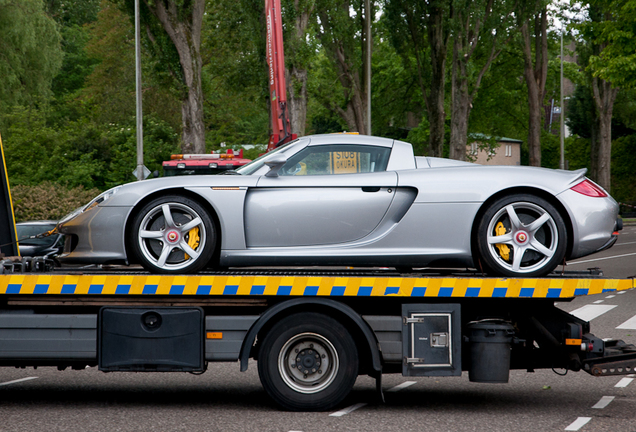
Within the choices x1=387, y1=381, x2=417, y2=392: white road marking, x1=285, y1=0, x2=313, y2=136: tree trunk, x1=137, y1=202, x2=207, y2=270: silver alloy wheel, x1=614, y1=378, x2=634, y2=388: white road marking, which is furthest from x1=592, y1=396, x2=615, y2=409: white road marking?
x1=285, y1=0, x2=313, y2=136: tree trunk

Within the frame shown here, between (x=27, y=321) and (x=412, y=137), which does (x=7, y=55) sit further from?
(x=27, y=321)

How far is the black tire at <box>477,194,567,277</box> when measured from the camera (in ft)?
20.0

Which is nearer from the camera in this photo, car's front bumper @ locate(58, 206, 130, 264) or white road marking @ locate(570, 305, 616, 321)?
car's front bumper @ locate(58, 206, 130, 264)

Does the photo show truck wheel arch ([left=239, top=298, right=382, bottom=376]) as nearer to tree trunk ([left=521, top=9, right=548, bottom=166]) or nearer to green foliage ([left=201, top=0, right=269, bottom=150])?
green foliage ([left=201, top=0, right=269, bottom=150])

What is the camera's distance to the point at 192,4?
975 inches

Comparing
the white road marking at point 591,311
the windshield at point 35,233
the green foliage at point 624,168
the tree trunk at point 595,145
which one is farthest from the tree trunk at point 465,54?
the green foliage at point 624,168

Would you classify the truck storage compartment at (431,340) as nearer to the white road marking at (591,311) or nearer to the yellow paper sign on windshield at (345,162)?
the yellow paper sign on windshield at (345,162)

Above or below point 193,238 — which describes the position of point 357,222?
above

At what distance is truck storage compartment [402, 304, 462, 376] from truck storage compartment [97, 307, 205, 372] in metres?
1.62

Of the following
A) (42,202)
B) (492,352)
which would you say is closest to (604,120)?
(42,202)

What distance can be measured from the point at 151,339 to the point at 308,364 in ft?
4.12

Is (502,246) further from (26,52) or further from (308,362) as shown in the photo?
(26,52)

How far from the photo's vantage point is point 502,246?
20.2 ft

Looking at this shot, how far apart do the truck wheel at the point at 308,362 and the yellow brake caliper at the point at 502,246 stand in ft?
4.59
